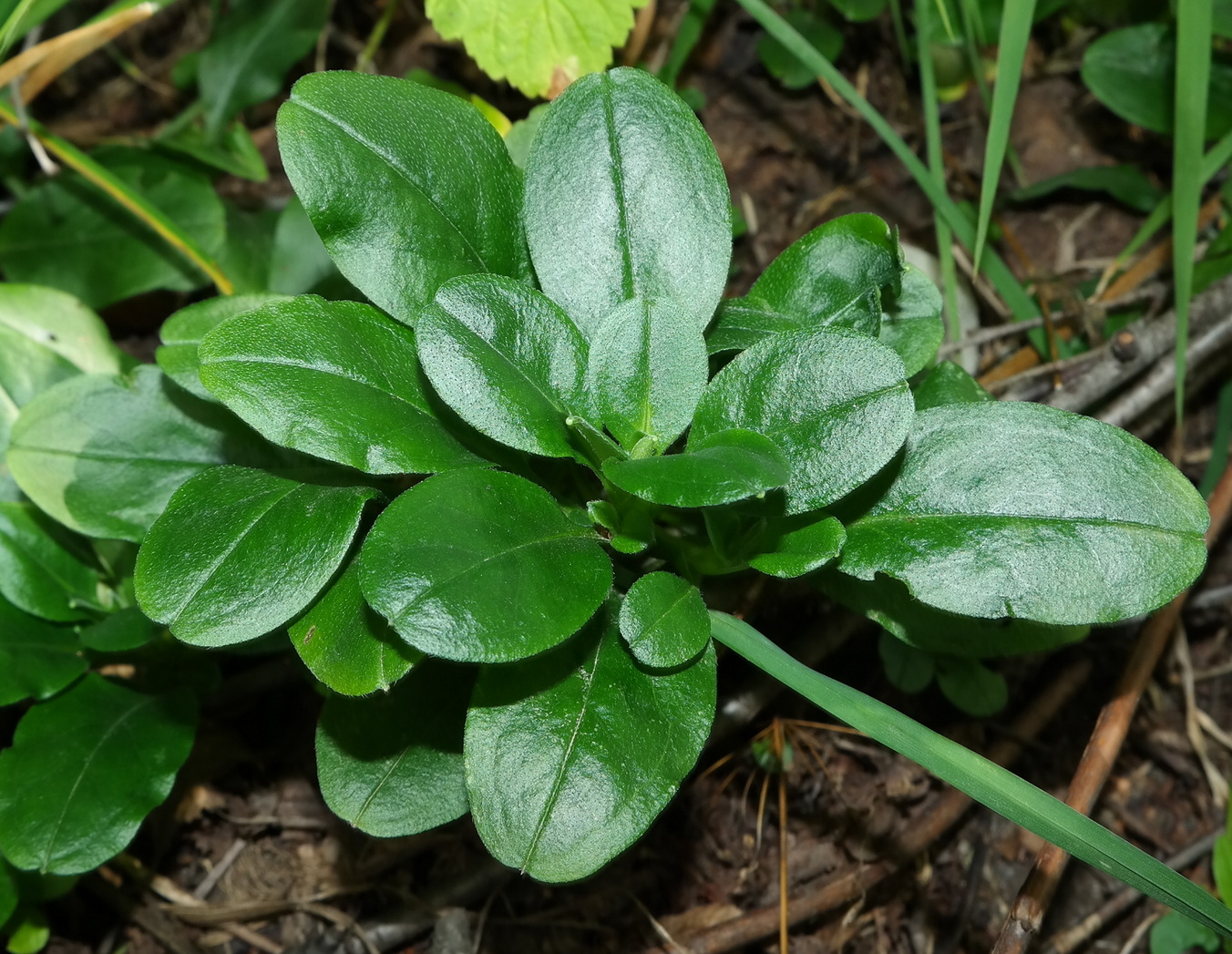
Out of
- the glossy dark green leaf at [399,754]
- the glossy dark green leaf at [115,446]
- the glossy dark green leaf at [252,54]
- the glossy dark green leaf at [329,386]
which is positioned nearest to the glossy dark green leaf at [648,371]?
the glossy dark green leaf at [329,386]

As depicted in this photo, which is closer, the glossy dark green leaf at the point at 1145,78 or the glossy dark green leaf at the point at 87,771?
the glossy dark green leaf at the point at 87,771

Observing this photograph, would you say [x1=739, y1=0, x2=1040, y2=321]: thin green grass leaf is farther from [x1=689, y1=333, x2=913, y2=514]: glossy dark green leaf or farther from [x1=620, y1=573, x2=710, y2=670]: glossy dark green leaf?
[x1=620, y1=573, x2=710, y2=670]: glossy dark green leaf

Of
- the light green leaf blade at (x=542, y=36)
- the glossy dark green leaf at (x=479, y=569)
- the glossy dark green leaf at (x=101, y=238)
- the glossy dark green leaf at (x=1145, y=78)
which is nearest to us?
the glossy dark green leaf at (x=479, y=569)

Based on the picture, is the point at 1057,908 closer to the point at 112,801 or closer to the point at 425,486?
the point at 425,486

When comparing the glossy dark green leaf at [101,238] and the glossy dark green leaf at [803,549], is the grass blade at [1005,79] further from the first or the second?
the glossy dark green leaf at [101,238]

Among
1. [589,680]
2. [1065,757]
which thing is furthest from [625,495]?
[1065,757]

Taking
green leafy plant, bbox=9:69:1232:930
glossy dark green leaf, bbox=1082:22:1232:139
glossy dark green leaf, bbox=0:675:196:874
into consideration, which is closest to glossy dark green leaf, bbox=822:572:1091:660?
green leafy plant, bbox=9:69:1232:930

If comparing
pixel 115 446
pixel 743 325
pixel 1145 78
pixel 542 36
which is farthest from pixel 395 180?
pixel 1145 78
